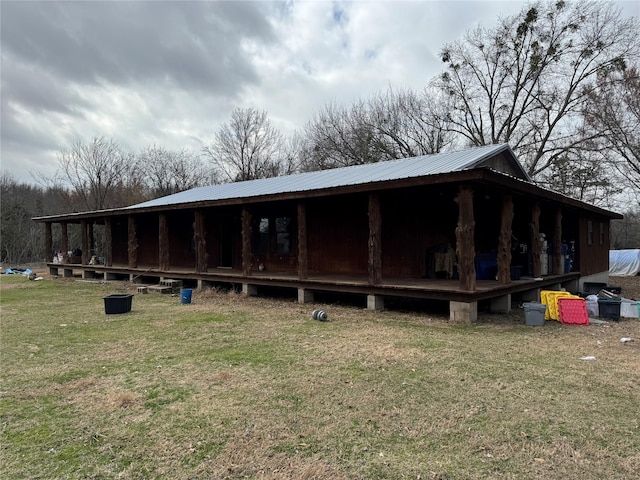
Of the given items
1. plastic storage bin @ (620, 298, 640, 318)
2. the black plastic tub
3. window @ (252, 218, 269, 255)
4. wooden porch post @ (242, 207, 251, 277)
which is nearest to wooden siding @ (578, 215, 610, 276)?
plastic storage bin @ (620, 298, 640, 318)

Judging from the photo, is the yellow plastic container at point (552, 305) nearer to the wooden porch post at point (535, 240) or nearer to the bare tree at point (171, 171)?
the wooden porch post at point (535, 240)

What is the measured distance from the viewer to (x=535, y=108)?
25219mm

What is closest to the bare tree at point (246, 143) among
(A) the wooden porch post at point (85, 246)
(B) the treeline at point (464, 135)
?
(B) the treeline at point (464, 135)

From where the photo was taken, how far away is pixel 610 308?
808 centimetres

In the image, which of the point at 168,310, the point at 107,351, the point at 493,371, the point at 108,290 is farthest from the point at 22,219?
the point at 493,371

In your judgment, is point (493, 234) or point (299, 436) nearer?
point (299, 436)

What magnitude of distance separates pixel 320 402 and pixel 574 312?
19.4 ft

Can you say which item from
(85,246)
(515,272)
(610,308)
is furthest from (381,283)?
(85,246)

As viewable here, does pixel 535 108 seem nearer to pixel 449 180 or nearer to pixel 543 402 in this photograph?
pixel 449 180

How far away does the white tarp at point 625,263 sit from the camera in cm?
2106

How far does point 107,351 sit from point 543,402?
527 centimetres

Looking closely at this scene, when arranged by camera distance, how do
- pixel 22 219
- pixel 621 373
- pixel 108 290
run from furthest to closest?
pixel 22 219, pixel 108 290, pixel 621 373

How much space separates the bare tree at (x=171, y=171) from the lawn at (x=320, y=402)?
31.4 m

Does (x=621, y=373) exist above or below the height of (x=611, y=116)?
below
